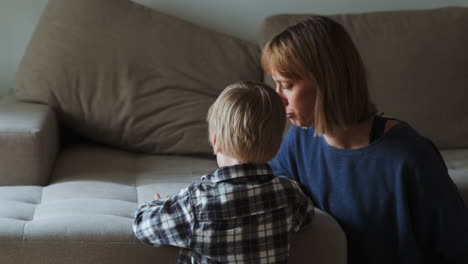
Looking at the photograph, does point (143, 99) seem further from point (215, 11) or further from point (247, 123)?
point (247, 123)

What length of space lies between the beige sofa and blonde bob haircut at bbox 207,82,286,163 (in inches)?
10.1

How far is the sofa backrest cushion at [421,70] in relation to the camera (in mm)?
2441

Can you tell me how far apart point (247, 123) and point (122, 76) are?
1.01 meters

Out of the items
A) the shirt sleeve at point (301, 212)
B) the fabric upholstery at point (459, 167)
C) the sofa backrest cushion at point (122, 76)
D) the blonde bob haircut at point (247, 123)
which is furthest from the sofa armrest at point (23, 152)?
the fabric upholstery at point (459, 167)

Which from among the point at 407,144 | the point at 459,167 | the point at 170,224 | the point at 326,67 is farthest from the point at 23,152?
the point at 459,167

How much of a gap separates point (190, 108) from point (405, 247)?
102 cm

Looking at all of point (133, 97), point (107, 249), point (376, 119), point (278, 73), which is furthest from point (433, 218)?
point (133, 97)

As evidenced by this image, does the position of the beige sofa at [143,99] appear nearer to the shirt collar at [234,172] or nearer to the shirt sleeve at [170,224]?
the shirt sleeve at [170,224]

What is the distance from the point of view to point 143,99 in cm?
227

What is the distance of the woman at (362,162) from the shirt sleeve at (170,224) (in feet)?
1.34

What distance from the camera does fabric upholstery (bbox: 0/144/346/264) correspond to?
141 cm

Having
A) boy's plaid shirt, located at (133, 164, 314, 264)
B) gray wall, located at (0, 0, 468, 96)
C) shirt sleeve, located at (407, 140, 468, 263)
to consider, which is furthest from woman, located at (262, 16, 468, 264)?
gray wall, located at (0, 0, 468, 96)

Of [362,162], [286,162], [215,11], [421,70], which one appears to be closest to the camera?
[362,162]

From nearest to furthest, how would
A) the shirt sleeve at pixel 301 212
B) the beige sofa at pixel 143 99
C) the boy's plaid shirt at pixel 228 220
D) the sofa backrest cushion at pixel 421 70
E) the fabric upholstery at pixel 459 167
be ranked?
the boy's plaid shirt at pixel 228 220 < the shirt sleeve at pixel 301 212 < the beige sofa at pixel 143 99 < the fabric upholstery at pixel 459 167 < the sofa backrest cushion at pixel 421 70
